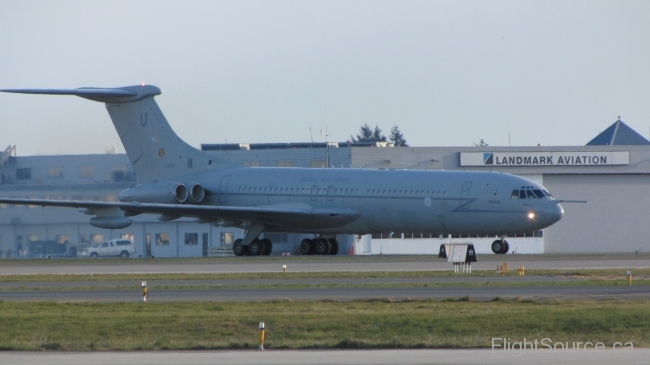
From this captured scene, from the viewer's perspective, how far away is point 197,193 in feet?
156

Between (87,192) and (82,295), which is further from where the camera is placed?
(87,192)

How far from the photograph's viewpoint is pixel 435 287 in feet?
84.4

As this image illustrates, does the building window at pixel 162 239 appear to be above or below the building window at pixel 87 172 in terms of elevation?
below

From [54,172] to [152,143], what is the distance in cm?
715

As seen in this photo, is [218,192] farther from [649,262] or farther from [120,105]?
[649,262]

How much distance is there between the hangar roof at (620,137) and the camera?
7562 centimetres

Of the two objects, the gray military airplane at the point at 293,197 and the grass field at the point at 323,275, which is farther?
the gray military airplane at the point at 293,197

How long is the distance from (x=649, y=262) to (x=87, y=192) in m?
27.7

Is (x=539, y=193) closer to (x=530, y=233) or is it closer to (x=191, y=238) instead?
(x=530, y=233)

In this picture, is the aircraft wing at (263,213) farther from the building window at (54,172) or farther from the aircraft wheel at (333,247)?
the building window at (54,172)

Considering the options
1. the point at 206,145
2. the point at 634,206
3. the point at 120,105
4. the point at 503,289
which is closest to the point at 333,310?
the point at 503,289

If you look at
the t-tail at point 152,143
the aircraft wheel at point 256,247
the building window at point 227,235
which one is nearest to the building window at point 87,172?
the t-tail at point 152,143

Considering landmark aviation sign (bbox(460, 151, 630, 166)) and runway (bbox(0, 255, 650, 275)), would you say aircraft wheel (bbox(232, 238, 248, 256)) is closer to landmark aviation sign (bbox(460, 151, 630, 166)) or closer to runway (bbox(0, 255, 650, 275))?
runway (bbox(0, 255, 650, 275))

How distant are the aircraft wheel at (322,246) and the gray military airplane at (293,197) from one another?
48 mm
